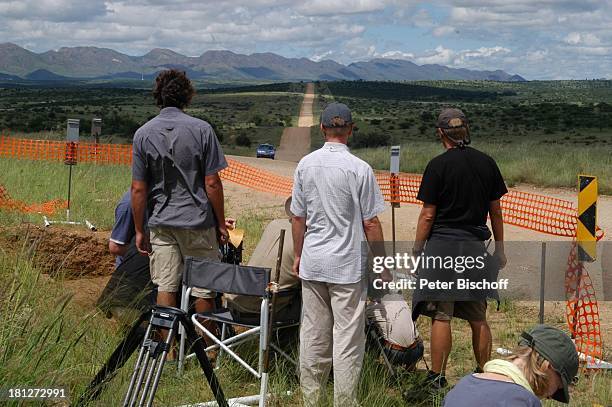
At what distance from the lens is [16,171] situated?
16.7 m

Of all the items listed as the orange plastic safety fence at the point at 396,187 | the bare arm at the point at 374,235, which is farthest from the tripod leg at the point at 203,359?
the orange plastic safety fence at the point at 396,187

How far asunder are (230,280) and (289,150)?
41.2 m

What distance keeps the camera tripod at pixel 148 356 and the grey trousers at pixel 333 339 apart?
0.84 m

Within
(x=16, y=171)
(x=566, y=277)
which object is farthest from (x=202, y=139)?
(x=16, y=171)

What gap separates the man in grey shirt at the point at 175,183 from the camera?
5.68m

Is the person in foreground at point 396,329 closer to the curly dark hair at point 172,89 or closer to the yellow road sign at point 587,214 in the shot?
the yellow road sign at point 587,214

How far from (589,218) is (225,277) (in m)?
2.76

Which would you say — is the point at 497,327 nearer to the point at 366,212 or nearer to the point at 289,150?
the point at 366,212

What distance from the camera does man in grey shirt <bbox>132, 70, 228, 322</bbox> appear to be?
18.6 feet

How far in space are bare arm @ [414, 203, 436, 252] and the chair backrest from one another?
0.95 metres

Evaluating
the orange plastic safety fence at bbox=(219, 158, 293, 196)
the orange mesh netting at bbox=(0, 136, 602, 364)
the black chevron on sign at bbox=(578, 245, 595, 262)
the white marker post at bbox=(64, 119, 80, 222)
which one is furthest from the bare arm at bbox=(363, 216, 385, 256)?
the orange plastic safety fence at bbox=(219, 158, 293, 196)

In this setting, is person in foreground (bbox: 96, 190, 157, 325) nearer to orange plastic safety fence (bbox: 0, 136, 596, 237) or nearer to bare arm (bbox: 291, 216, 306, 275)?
bare arm (bbox: 291, 216, 306, 275)

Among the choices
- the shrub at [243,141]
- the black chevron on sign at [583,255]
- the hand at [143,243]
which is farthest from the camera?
the shrub at [243,141]

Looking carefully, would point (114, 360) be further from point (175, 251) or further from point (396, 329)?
point (396, 329)
